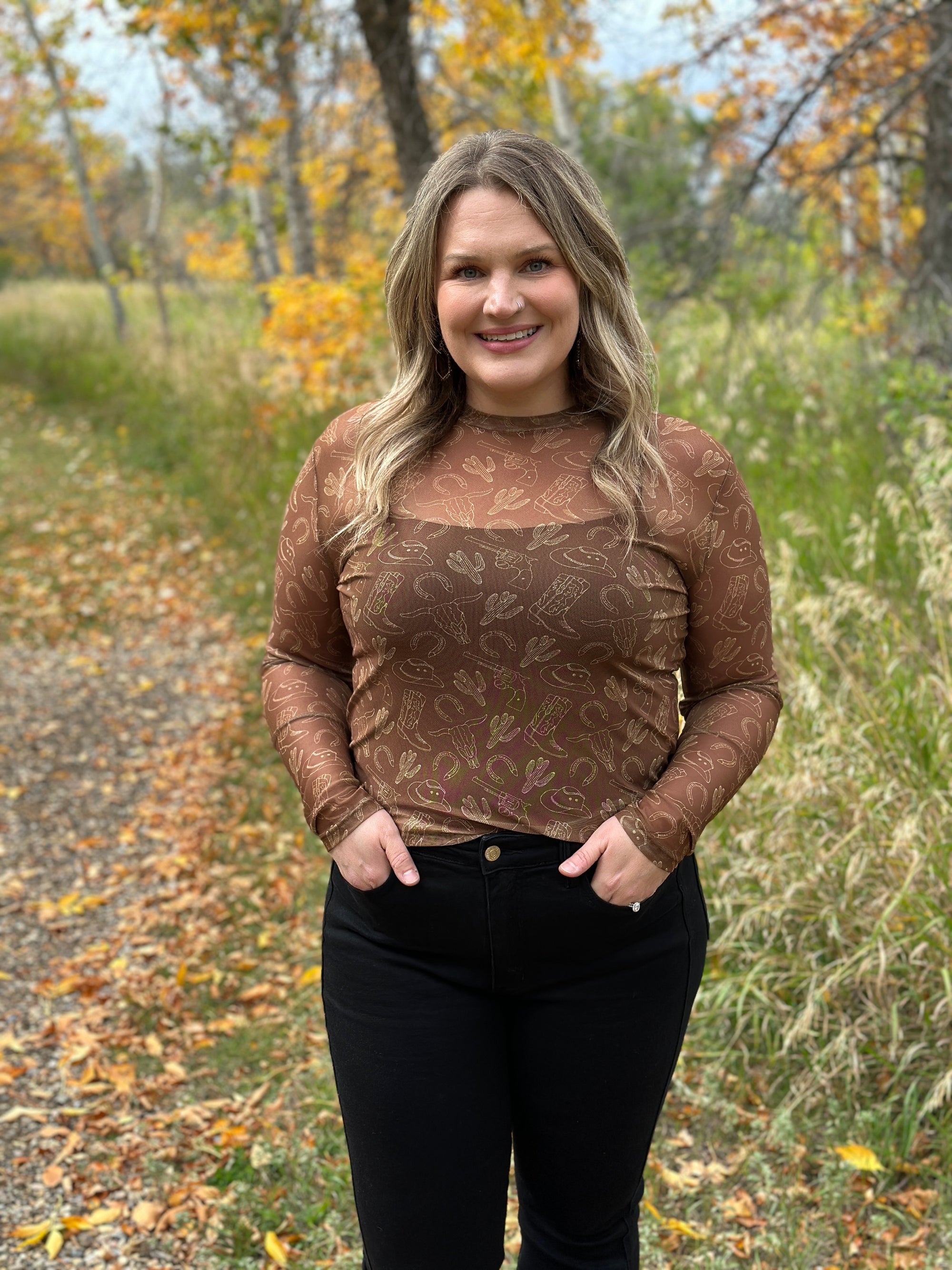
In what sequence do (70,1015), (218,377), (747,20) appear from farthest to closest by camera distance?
(218,377), (747,20), (70,1015)

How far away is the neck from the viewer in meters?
1.85

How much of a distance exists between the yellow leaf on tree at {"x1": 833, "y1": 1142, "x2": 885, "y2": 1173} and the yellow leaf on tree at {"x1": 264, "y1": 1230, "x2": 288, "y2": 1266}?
1392 mm

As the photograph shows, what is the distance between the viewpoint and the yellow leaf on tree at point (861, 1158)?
2.77 meters

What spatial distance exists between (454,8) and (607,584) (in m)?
7.57

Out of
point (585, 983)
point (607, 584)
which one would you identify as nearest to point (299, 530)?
point (607, 584)

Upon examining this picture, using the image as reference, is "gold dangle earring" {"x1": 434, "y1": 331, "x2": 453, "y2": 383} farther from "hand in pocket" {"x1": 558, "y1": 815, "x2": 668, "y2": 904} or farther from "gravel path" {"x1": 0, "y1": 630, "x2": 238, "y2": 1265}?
"gravel path" {"x1": 0, "y1": 630, "x2": 238, "y2": 1265}

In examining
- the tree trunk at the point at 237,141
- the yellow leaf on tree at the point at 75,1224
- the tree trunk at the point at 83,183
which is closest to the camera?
the yellow leaf on tree at the point at 75,1224

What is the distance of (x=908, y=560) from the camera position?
4.09 meters

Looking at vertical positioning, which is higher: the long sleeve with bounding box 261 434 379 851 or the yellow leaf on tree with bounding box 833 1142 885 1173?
the long sleeve with bounding box 261 434 379 851

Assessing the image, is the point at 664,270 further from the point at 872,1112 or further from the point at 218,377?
the point at 872,1112

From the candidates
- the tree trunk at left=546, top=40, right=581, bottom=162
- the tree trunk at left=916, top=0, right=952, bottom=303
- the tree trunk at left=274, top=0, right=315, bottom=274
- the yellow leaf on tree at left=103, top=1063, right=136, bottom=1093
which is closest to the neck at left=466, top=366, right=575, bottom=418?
the yellow leaf on tree at left=103, top=1063, right=136, bottom=1093

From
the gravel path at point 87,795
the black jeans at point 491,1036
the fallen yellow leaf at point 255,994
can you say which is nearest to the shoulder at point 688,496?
the black jeans at point 491,1036

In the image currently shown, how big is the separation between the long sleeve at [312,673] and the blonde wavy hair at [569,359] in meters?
0.10

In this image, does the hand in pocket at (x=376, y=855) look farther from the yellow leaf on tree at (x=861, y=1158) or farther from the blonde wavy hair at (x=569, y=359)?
the yellow leaf on tree at (x=861, y=1158)
